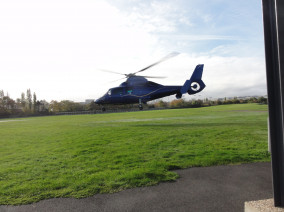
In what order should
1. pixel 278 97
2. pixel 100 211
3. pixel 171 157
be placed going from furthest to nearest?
pixel 171 157 < pixel 100 211 < pixel 278 97

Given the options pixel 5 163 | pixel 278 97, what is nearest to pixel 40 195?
pixel 5 163

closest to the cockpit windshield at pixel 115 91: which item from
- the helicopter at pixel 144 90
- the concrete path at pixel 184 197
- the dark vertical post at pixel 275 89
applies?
the helicopter at pixel 144 90

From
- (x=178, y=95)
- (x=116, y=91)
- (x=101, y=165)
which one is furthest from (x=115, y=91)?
(x=101, y=165)

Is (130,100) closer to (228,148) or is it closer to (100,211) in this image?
(228,148)

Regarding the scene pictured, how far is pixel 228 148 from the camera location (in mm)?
9109

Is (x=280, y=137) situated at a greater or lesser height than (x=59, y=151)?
greater

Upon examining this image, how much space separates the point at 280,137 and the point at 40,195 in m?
5.30

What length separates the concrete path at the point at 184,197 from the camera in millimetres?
4234

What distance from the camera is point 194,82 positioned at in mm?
19922

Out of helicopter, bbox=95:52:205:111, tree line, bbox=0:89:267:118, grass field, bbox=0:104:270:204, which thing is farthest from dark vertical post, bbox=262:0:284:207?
tree line, bbox=0:89:267:118

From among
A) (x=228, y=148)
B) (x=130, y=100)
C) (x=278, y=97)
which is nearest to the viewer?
(x=278, y=97)

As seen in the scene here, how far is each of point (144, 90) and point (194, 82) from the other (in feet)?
16.9

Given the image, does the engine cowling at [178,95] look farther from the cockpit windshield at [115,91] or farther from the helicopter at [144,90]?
the cockpit windshield at [115,91]

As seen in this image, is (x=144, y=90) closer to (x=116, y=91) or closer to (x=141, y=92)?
(x=141, y=92)
